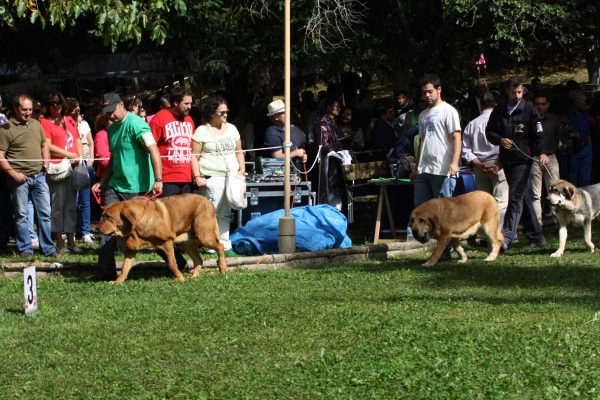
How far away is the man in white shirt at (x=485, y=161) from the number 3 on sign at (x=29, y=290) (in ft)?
20.7

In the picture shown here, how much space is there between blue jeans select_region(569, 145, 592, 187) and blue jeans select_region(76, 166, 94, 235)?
778 centimetres

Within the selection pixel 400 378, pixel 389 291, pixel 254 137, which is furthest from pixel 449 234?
pixel 254 137

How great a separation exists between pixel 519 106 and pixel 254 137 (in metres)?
6.17

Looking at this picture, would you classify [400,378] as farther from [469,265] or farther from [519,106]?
[519,106]

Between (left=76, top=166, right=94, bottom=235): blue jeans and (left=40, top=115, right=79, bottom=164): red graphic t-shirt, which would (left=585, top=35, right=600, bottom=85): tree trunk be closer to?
(left=76, top=166, right=94, bottom=235): blue jeans

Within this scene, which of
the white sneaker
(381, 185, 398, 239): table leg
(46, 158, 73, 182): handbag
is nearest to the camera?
(46, 158, 73, 182): handbag

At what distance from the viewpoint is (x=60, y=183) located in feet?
41.3

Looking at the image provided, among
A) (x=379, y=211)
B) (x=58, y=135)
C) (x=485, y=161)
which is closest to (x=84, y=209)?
(x=58, y=135)

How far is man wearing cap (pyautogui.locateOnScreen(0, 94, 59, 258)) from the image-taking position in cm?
1134

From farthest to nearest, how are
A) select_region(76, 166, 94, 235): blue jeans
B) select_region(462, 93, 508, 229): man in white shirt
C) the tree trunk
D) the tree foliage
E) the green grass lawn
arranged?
the tree trunk → the tree foliage → select_region(76, 166, 94, 235): blue jeans → select_region(462, 93, 508, 229): man in white shirt → the green grass lawn

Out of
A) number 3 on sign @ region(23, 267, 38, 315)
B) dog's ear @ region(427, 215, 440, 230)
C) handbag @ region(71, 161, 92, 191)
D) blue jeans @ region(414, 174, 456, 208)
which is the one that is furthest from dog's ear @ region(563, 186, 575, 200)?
number 3 on sign @ region(23, 267, 38, 315)

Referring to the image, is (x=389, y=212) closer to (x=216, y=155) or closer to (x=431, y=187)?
(x=431, y=187)

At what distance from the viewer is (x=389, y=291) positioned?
29.0ft

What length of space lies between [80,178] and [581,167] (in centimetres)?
Answer: 807
